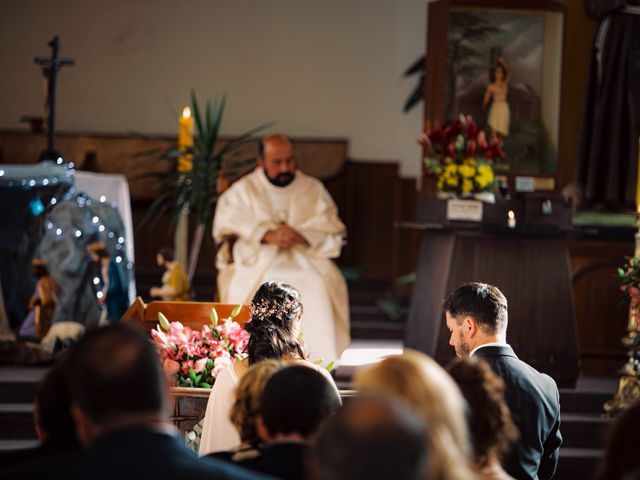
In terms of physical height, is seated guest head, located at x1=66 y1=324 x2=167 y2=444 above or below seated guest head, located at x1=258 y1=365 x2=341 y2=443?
above

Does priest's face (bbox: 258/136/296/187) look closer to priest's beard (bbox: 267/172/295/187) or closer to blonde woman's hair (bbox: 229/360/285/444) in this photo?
priest's beard (bbox: 267/172/295/187)

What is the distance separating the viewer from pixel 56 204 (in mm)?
8695

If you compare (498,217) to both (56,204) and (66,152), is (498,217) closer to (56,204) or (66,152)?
(56,204)

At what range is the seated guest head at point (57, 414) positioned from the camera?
2.87 meters

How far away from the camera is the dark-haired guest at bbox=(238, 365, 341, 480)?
2.80 m

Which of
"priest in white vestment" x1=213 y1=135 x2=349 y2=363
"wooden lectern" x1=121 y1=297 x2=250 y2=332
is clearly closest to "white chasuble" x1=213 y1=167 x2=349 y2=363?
"priest in white vestment" x1=213 y1=135 x2=349 y2=363

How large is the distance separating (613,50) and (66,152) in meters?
5.48

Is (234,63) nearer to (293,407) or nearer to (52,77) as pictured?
(52,77)

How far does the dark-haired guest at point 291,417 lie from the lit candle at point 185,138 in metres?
6.53

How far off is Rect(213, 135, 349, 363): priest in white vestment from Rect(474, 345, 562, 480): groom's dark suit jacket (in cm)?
389

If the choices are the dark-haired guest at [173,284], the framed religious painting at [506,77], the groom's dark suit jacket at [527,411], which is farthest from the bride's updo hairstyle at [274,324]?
the framed religious painting at [506,77]

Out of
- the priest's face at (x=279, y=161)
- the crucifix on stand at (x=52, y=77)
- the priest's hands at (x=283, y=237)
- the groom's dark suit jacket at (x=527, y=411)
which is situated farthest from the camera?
the crucifix on stand at (x=52, y=77)

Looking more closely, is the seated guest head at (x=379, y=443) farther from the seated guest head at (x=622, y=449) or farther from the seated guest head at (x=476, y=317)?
the seated guest head at (x=476, y=317)

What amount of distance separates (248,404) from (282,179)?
560cm
